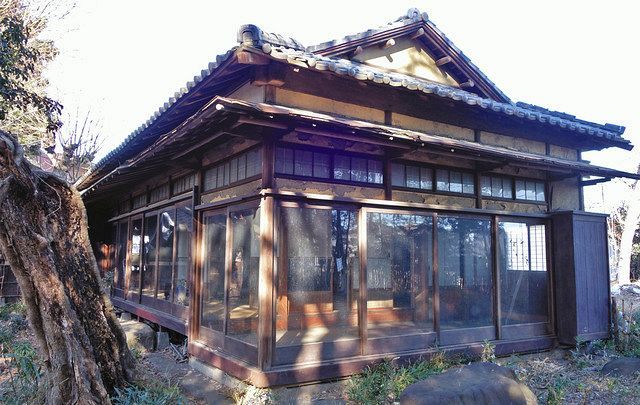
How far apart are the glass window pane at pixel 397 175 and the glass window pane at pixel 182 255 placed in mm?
3327

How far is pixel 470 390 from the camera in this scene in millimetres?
4273

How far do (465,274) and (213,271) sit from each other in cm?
385

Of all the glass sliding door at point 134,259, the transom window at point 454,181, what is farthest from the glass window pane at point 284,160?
the glass sliding door at point 134,259

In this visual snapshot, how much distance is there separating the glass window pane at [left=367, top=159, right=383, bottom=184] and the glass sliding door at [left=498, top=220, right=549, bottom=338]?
2.40 meters

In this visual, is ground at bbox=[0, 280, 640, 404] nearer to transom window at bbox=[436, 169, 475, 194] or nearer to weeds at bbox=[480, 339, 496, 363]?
weeds at bbox=[480, 339, 496, 363]

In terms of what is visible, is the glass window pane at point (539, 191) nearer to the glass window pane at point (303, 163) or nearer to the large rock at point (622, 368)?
the large rock at point (622, 368)

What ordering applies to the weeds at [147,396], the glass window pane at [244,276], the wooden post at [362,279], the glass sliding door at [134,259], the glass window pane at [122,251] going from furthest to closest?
1. the glass window pane at [122,251]
2. the glass sliding door at [134,259]
3. the wooden post at [362,279]
4. the glass window pane at [244,276]
5. the weeds at [147,396]

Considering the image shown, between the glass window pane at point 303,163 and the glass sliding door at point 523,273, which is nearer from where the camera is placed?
the glass window pane at point 303,163

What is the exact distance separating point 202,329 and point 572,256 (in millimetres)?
6158

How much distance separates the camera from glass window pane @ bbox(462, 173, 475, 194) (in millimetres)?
7797

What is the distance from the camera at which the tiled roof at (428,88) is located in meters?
5.55

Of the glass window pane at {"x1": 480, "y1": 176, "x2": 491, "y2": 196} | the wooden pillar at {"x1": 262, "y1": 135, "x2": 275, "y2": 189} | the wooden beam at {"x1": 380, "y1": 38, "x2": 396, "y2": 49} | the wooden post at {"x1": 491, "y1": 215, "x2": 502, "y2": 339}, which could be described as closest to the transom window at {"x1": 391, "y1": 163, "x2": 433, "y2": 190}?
the glass window pane at {"x1": 480, "y1": 176, "x2": 491, "y2": 196}

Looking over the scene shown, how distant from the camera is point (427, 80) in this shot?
8.98 meters

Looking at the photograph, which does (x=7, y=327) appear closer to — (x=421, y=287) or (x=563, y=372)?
(x=421, y=287)
